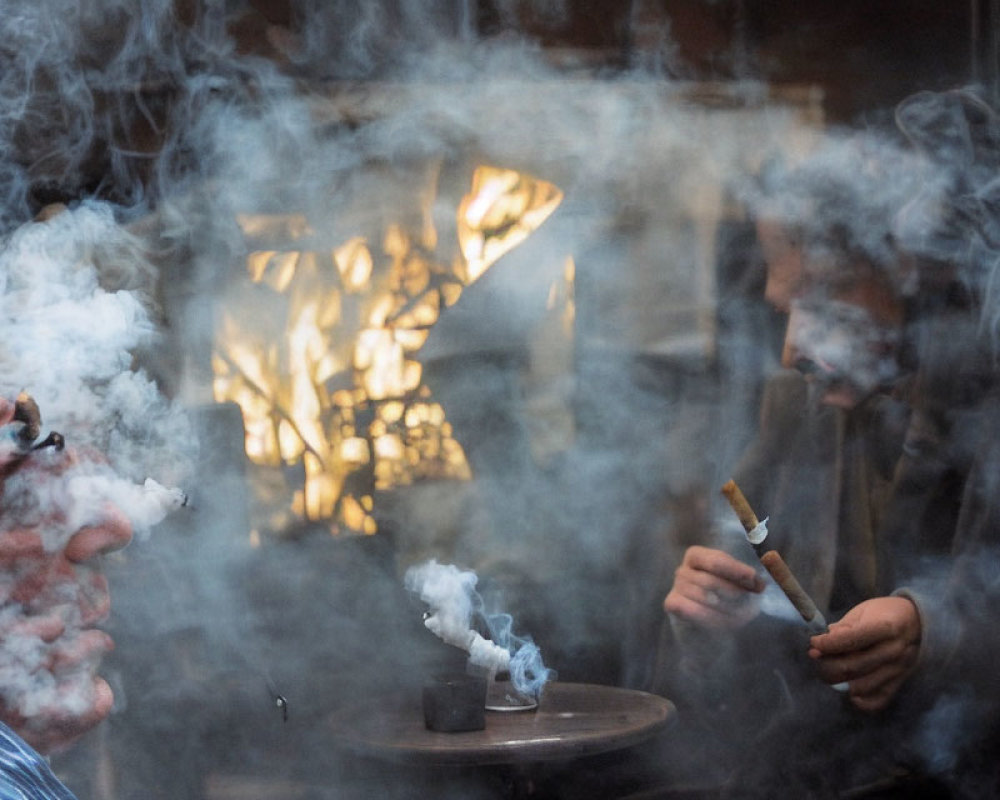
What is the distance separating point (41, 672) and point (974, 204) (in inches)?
114

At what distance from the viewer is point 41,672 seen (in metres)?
1.48

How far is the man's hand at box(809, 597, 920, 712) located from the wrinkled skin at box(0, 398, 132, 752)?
Result: 173cm

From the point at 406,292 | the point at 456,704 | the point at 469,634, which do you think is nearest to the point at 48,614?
the point at 456,704

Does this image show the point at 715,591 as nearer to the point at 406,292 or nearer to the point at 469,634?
the point at 469,634

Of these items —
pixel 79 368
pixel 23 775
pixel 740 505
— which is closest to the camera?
pixel 23 775

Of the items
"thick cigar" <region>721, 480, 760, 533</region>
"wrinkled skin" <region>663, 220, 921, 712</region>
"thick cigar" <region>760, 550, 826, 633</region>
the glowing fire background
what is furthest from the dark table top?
"thick cigar" <region>721, 480, 760, 533</region>

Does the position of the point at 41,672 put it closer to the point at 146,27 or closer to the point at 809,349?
the point at 809,349

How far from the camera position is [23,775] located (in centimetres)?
119

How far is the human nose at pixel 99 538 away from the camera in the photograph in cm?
152

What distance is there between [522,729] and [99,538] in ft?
5.67

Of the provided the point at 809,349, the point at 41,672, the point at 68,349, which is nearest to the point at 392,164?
the point at 809,349

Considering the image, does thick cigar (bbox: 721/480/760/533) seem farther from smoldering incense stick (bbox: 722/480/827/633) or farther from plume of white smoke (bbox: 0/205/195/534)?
plume of white smoke (bbox: 0/205/195/534)

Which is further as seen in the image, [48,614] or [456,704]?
[456,704]

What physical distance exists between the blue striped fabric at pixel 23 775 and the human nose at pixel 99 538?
0.32m
